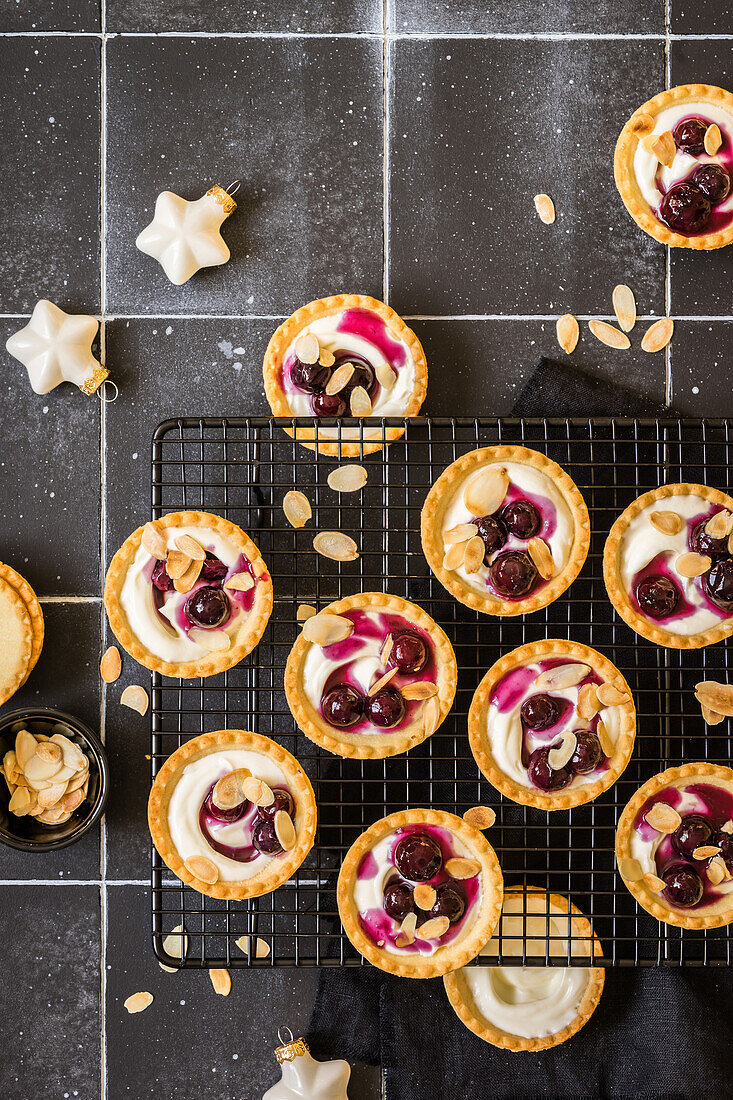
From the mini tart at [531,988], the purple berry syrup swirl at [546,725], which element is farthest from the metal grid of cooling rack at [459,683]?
the purple berry syrup swirl at [546,725]

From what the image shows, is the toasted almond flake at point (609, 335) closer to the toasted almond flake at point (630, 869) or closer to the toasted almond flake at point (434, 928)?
the toasted almond flake at point (630, 869)

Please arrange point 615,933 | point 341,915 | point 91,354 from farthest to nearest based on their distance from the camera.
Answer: point 91,354, point 615,933, point 341,915

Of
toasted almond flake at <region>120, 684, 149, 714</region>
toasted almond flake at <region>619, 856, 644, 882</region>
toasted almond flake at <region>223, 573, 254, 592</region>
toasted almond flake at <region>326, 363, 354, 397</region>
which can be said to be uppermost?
toasted almond flake at <region>326, 363, 354, 397</region>

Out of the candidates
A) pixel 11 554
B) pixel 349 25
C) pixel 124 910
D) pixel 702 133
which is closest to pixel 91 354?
pixel 11 554

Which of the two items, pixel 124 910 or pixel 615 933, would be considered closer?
pixel 615 933

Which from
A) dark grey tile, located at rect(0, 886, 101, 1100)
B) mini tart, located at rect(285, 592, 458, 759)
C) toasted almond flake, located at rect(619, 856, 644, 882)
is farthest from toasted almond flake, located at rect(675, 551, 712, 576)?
dark grey tile, located at rect(0, 886, 101, 1100)

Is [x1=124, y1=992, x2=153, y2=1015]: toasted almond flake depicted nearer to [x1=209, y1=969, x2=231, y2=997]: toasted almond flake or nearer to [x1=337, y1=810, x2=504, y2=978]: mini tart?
[x1=209, y1=969, x2=231, y2=997]: toasted almond flake

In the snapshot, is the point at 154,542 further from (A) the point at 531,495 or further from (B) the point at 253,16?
(B) the point at 253,16

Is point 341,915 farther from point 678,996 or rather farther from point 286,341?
point 286,341
